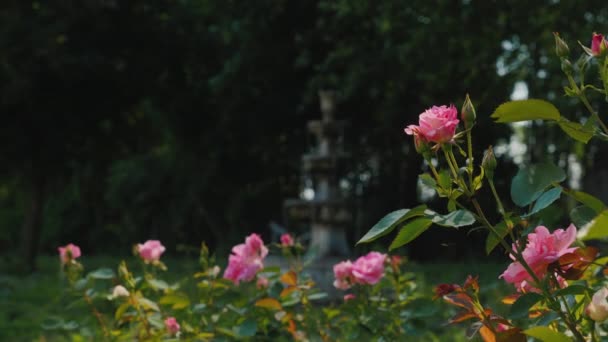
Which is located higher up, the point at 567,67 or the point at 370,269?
the point at 567,67

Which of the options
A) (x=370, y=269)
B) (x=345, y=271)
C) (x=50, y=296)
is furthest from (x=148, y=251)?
(x=50, y=296)

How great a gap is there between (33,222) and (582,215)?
12.3 metres

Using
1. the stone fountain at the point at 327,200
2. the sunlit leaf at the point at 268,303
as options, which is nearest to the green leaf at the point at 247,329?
the sunlit leaf at the point at 268,303

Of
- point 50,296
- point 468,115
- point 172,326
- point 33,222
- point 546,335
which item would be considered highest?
point 468,115

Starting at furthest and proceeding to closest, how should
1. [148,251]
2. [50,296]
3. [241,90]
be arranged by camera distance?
[241,90] → [50,296] → [148,251]

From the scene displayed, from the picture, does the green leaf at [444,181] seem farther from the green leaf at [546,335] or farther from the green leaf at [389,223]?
the green leaf at [546,335]

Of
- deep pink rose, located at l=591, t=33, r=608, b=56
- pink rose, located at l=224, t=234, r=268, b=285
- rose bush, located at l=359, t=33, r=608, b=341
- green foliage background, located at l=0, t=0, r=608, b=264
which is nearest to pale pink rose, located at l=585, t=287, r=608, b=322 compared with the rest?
rose bush, located at l=359, t=33, r=608, b=341

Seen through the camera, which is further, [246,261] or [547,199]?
[246,261]

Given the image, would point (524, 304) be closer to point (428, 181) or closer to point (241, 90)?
point (428, 181)

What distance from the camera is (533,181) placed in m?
1.14

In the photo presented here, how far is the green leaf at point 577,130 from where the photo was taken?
116 centimetres

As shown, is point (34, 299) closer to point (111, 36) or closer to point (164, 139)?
point (111, 36)

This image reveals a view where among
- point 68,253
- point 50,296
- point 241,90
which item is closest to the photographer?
point 68,253

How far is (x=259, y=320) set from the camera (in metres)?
2.27
